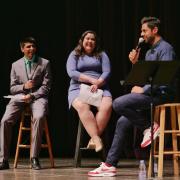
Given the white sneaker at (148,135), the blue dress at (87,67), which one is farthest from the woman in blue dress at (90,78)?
the white sneaker at (148,135)

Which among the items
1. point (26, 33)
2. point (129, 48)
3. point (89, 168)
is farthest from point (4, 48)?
point (89, 168)

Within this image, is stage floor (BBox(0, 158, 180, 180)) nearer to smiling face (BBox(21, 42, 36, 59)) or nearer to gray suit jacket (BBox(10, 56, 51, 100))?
gray suit jacket (BBox(10, 56, 51, 100))

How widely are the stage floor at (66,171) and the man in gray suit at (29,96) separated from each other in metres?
0.25

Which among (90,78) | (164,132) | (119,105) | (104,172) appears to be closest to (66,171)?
(104,172)

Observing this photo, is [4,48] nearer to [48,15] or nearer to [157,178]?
[48,15]

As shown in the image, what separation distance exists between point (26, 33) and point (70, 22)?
0.61m

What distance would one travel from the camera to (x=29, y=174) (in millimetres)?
5156

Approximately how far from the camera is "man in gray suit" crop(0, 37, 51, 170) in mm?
5801

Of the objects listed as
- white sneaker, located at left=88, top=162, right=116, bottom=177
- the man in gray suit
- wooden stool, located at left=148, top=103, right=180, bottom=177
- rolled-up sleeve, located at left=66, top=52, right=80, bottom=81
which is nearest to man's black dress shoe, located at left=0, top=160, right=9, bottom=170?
the man in gray suit

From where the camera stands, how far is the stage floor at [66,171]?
481 cm

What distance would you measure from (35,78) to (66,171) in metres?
1.12

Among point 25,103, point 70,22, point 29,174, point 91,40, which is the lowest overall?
point 29,174

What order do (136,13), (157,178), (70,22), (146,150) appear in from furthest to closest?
(70,22) < (136,13) < (146,150) < (157,178)

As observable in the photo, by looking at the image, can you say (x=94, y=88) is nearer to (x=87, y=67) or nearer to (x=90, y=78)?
(x=90, y=78)
